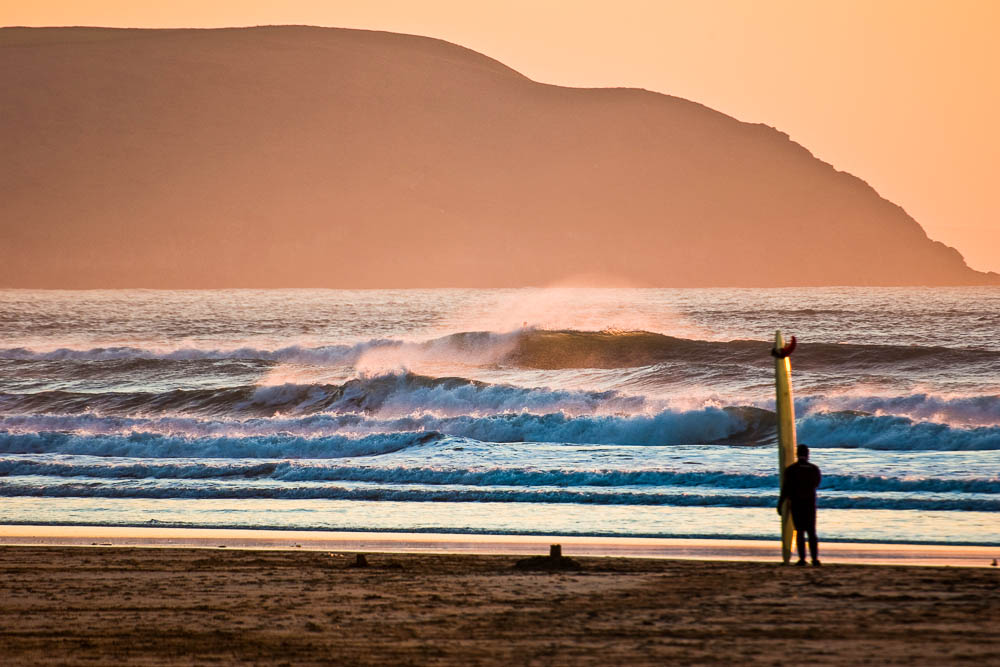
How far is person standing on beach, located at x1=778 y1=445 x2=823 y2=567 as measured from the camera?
11.7m

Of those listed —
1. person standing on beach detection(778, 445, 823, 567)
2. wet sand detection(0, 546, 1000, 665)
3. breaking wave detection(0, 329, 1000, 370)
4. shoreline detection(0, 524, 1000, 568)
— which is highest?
breaking wave detection(0, 329, 1000, 370)

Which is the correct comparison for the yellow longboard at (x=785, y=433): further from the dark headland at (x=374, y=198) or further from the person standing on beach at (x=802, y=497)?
the dark headland at (x=374, y=198)

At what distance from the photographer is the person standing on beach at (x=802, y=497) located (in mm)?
11734

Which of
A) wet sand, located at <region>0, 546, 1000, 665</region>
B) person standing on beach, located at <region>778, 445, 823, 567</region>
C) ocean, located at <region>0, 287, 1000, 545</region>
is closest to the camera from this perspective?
wet sand, located at <region>0, 546, 1000, 665</region>

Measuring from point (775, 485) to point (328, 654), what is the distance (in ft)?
35.0

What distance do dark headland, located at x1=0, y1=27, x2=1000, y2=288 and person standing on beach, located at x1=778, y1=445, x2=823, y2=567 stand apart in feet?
485

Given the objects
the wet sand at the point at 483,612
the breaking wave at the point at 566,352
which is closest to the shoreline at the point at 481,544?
the wet sand at the point at 483,612

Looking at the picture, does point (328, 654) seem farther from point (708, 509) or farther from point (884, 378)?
point (884, 378)

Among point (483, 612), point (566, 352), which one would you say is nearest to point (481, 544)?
point (483, 612)

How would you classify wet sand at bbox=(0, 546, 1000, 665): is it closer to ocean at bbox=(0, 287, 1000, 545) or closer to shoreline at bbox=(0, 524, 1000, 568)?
shoreline at bbox=(0, 524, 1000, 568)

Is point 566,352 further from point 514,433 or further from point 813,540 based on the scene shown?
point 813,540

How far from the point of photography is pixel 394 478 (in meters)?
19.6

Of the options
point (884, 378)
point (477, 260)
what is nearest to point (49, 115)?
point (477, 260)

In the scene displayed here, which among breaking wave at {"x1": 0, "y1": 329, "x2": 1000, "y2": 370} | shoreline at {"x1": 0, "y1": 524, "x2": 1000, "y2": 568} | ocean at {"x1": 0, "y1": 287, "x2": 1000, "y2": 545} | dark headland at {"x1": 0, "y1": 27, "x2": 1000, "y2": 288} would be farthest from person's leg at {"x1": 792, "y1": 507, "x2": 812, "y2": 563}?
dark headland at {"x1": 0, "y1": 27, "x2": 1000, "y2": 288}
